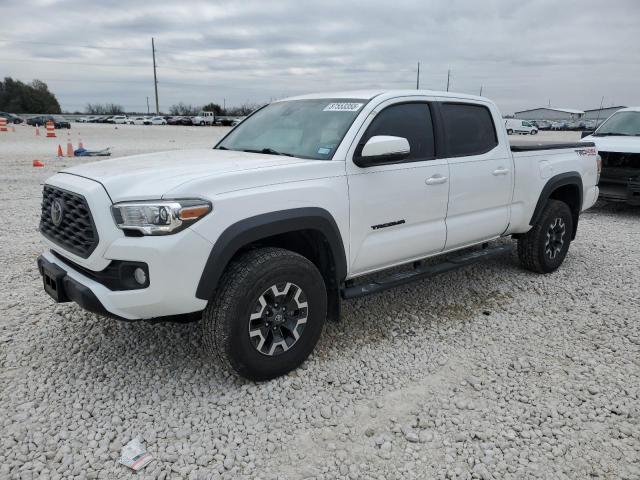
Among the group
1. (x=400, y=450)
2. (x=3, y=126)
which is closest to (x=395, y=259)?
(x=400, y=450)

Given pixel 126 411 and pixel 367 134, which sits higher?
pixel 367 134

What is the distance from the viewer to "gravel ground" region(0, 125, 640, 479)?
8.87 ft

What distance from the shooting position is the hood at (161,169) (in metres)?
2.95

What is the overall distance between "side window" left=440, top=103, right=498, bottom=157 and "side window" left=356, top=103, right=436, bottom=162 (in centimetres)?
20

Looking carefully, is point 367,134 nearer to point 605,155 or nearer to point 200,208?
point 200,208

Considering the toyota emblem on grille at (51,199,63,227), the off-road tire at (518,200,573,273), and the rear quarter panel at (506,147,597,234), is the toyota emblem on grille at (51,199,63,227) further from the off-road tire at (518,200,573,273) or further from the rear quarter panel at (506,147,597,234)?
the off-road tire at (518,200,573,273)

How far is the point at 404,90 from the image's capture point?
4.24 meters

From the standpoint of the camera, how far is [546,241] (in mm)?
5523

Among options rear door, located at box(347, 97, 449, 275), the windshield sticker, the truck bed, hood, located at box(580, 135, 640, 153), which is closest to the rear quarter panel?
the truck bed

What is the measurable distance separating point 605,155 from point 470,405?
7341 mm

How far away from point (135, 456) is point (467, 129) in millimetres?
3659

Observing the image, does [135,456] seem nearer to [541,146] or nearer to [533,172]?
[533,172]

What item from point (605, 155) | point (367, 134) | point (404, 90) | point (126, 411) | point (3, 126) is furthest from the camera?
point (3, 126)

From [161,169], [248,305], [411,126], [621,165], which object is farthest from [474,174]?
[621,165]
